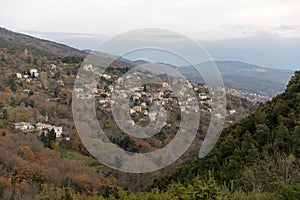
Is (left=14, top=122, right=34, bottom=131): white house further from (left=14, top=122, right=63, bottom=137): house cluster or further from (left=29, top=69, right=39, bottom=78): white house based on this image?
(left=29, top=69, right=39, bottom=78): white house

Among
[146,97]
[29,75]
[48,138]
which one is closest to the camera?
[48,138]

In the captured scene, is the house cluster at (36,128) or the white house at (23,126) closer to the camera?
the white house at (23,126)

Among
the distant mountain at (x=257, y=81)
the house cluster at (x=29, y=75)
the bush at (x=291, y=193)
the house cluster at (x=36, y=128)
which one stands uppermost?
the bush at (x=291, y=193)

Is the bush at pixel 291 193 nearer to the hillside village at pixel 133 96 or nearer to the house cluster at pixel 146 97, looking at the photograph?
the hillside village at pixel 133 96

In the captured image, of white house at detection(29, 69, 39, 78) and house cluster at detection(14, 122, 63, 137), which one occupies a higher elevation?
white house at detection(29, 69, 39, 78)

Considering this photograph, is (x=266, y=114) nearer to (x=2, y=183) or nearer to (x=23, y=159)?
(x=2, y=183)

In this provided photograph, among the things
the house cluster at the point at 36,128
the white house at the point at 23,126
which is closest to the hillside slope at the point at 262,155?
the house cluster at the point at 36,128

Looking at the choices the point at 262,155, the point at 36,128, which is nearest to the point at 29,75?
the point at 36,128

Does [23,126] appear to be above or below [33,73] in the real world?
below

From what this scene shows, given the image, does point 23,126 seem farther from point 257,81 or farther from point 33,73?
point 257,81

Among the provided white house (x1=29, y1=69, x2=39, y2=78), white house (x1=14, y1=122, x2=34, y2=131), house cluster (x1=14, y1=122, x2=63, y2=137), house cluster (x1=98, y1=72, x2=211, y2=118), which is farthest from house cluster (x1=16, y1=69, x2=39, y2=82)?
white house (x1=14, y1=122, x2=34, y2=131)

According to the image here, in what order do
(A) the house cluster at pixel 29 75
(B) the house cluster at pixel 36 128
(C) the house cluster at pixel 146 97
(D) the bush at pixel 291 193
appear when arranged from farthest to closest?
(A) the house cluster at pixel 29 75 < (B) the house cluster at pixel 36 128 < (C) the house cluster at pixel 146 97 < (D) the bush at pixel 291 193
